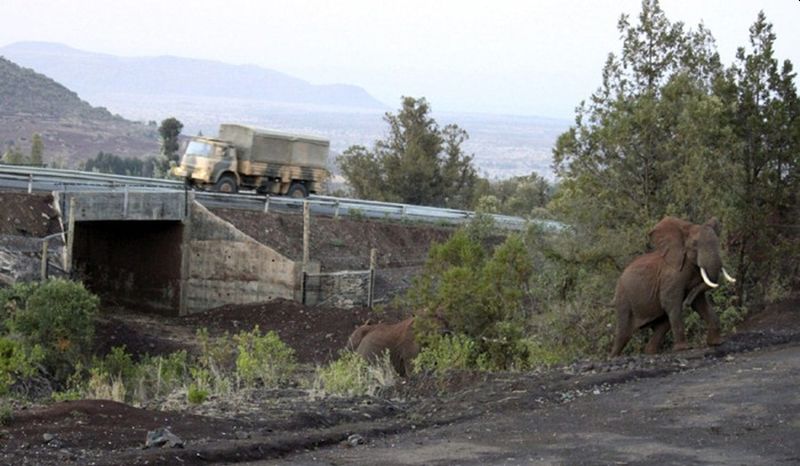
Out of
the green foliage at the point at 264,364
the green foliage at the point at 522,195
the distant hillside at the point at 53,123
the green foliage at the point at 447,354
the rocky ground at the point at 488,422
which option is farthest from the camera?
the distant hillside at the point at 53,123

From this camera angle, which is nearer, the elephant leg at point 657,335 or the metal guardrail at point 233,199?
the elephant leg at point 657,335

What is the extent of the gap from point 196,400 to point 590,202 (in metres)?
11.0

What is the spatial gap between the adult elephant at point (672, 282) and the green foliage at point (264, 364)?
16.0 ft

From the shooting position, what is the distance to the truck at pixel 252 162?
4700cm

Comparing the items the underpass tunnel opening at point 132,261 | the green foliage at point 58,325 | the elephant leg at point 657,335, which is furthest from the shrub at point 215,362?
the underpass tunnel opening at point 132,261

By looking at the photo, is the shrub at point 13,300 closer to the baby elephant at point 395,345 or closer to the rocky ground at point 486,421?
the baby elephant at point 395,345

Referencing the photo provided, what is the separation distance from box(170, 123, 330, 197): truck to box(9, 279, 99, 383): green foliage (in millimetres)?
19478

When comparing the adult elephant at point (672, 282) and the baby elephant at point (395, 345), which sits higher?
the adult elephant at point (672, 282)

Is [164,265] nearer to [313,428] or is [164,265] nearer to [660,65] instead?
[660,65]

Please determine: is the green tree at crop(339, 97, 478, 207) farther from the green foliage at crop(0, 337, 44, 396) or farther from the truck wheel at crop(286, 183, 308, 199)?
the green foliage at crop(0, 337, 44, 396)

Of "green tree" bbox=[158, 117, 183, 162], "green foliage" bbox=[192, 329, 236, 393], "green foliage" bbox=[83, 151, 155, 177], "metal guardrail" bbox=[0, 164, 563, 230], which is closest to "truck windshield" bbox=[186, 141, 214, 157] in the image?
"metal guardrail" bbox=[0, 164, 563, 230]

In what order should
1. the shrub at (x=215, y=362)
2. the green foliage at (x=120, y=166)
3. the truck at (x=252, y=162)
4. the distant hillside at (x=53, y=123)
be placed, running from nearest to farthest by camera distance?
the shrub at (x=215, y=362)
the truck at (x=252, y=162)
the green foliage at (x=120, y=166)
the distant hillside at (x=53, y=123)

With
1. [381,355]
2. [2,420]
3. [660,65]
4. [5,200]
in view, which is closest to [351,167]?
[5,200]

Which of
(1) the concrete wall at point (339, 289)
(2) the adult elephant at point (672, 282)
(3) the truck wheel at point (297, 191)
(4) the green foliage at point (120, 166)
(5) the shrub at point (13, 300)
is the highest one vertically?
(2) the adult elephant at point (672, 282)
